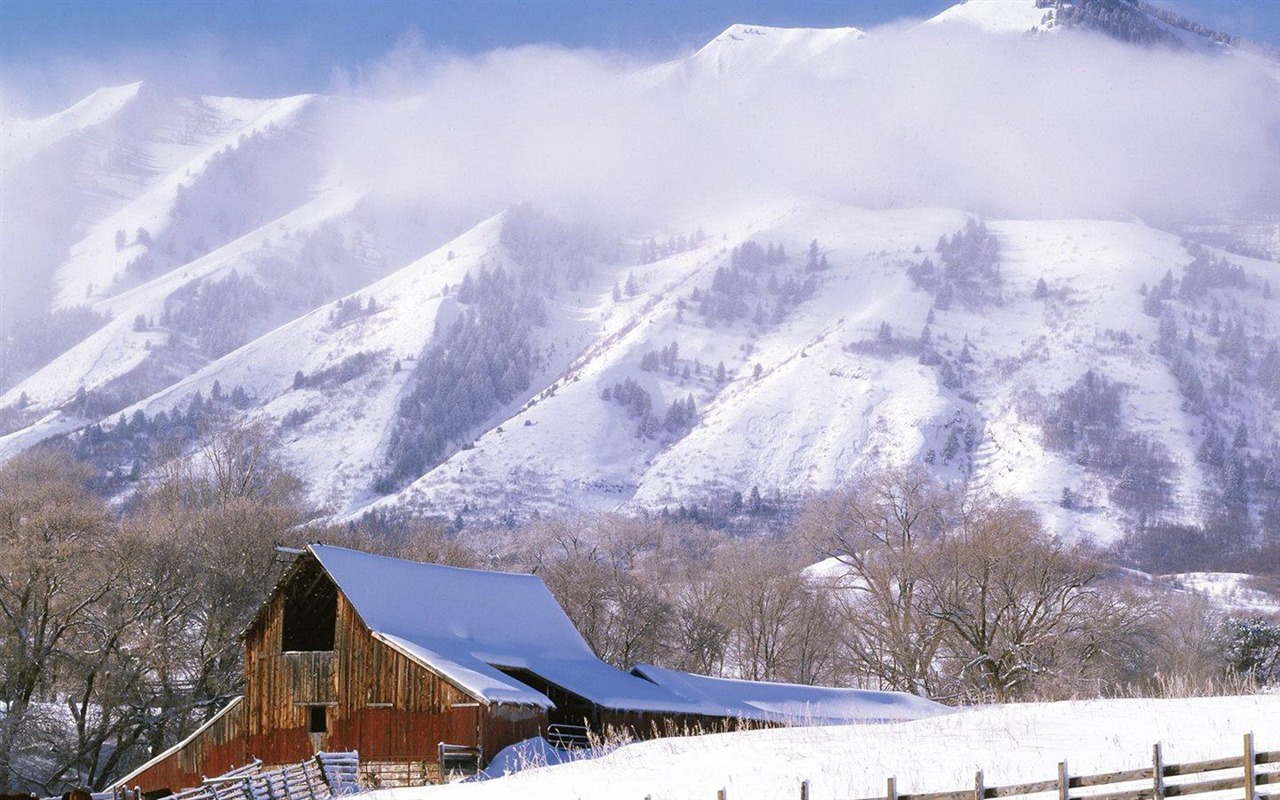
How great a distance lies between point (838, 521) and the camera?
10169 centimetres

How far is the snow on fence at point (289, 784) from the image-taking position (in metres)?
32.9

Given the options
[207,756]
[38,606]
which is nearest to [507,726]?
[207,756]

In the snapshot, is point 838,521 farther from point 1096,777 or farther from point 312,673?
point 1096,777

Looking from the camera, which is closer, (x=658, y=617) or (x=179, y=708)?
(x=179, y=708)

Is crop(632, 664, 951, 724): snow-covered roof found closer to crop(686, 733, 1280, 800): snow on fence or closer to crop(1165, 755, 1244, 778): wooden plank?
crop(686, 733, 1280, 800): snow on fence

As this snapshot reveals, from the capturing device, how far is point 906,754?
29.0 meters

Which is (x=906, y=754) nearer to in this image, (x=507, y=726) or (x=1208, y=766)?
(x=1208, y=766)

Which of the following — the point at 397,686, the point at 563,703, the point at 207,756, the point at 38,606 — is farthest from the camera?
the point at 38,606

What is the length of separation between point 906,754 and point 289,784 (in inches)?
582

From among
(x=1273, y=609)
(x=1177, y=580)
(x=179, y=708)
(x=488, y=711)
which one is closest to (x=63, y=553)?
(x=179, y=708)

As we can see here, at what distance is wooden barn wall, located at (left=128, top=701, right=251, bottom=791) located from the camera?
50.3 m

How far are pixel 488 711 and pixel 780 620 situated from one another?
54.8 metres

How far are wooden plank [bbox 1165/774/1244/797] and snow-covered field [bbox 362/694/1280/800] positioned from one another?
4465mm

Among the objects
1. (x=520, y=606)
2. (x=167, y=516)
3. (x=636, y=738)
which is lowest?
(x=636, y=738)
